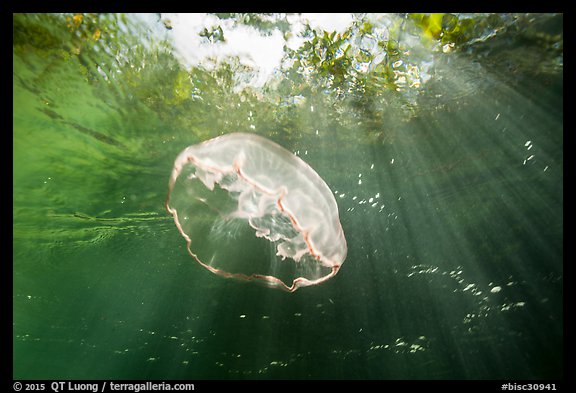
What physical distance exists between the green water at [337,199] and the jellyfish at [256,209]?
2638 mm

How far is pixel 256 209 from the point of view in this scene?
2881mm

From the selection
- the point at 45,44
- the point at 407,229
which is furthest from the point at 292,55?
the point at 407,229

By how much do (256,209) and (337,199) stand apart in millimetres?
5216

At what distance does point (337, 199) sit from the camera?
7.87 meters

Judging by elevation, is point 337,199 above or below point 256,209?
above

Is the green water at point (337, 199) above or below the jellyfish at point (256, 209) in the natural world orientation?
above

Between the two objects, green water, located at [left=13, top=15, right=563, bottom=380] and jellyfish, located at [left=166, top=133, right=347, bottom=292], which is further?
green water, located at [left=13, top=15, right=563, bottom=380]

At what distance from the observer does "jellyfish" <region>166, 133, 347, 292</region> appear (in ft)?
8.47

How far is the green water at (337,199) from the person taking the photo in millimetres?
4883

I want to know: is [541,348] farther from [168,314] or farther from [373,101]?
[168,314]

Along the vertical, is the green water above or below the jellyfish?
above

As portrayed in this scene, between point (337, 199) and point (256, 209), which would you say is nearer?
point (256, 209)

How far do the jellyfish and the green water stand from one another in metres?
2.64

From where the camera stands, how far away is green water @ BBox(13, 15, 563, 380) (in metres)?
4.88
